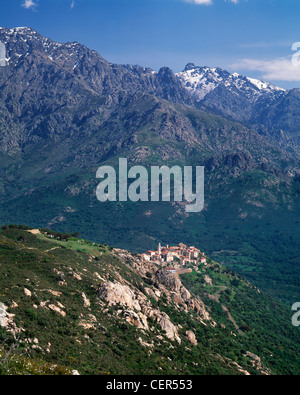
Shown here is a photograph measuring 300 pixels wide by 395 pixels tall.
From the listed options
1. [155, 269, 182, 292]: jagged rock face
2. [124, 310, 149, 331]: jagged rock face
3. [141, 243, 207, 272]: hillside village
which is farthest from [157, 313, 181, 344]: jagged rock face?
[141, 243, 207, 272]: hillside village

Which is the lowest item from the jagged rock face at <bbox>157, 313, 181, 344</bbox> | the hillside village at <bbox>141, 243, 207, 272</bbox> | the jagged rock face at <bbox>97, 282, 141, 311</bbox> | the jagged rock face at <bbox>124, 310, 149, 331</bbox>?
the hillside village at <bbox>141, 243, 207, 272</bbox>

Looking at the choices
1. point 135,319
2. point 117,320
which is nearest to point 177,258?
point 135,319

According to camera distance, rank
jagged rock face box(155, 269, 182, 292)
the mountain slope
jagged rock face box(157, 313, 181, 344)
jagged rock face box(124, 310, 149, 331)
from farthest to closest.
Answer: jagged rock face box(155, 269, 182, 292) → jagged rock face box(157, 313, 181, 344) → jagged rock face box(124, 310, 149, 331) → the mountain slope

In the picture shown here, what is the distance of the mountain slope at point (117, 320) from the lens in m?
47.2

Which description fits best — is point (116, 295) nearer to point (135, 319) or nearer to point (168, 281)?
point (135, 319)

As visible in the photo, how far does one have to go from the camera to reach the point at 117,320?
6081 centimetres

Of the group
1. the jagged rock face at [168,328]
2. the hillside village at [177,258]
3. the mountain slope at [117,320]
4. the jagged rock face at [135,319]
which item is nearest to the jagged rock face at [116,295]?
the mountain slope at [117,320]

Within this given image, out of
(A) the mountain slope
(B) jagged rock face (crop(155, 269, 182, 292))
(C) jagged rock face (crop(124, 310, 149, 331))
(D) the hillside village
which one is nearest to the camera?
(A) the mountain slope

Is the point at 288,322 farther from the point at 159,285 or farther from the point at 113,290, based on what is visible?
the point at 113,290

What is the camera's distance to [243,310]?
11906 centimetres

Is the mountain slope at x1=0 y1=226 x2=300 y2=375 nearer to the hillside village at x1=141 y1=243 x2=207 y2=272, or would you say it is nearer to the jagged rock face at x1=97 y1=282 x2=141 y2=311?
the jagged rock face at x1=97 y1=282 x2=141 y2=311

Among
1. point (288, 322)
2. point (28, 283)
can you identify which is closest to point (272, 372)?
point (288, 322)

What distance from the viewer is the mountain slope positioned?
1857 inches

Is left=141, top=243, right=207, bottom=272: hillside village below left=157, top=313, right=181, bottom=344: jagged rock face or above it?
below
